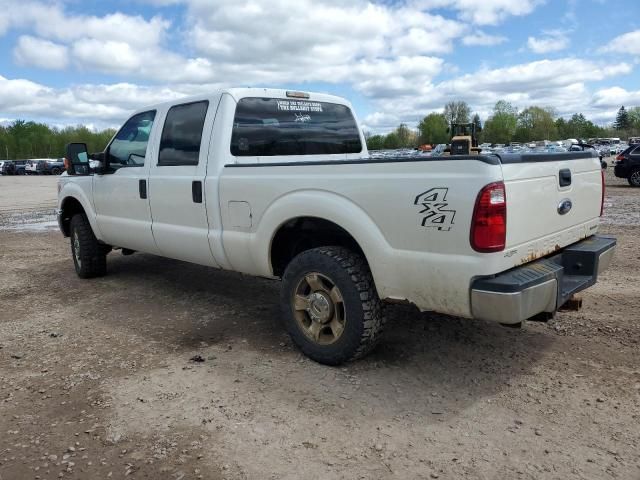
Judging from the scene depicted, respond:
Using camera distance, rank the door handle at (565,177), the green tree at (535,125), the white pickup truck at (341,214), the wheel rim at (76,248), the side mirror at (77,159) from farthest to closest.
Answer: the green tree at (535,125)
the wheel rim at (76,248)
the side mirror at (77,159)
the door handle at (565,177)
the white pickup truck at (341,214)

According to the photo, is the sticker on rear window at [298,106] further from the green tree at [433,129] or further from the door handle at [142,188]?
the green tree at [433,129]

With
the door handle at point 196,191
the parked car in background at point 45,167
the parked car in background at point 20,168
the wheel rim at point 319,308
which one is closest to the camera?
the wheel rim at point 319,308

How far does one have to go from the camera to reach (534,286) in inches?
122

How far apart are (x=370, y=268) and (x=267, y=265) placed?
1040 millimetres

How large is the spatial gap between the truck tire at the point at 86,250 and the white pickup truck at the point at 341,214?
0.98 m

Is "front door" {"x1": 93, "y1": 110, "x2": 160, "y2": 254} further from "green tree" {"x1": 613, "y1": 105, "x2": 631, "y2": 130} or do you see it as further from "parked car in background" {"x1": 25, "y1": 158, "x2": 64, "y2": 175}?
"green tree" {"x1": 613, "y1": 105, "x2": 631, "y2": 130}

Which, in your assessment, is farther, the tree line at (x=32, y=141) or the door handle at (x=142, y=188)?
the tree line at (x=32, y=141)

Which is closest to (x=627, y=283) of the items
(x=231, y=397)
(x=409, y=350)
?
(x=409, y=350)

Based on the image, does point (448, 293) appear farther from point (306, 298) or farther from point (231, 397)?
point (231, 397)

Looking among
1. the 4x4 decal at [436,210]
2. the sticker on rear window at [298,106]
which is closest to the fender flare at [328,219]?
the 4x4 decal at [436,210]

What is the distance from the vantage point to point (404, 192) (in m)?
3.25

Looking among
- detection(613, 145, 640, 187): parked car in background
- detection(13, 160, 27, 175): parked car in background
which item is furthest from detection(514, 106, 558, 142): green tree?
detection(613, 145, 640, 187): parked car in background

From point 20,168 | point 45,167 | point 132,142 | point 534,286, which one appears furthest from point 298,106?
point 20,168

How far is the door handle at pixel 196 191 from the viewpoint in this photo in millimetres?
4641
